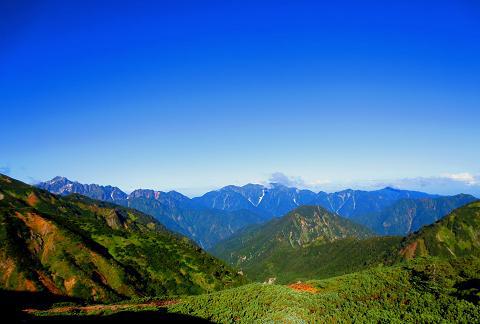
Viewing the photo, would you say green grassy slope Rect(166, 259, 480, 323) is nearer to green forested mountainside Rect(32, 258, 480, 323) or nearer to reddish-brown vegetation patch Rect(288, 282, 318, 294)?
green forested mountainside Rect(32, 258, 480, 323)

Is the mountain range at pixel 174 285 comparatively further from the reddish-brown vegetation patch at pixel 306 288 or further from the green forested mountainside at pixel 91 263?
the green forested mountainside at pixel 91 263

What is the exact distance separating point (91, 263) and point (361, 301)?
12249 cm

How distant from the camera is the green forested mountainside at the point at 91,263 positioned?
129 m

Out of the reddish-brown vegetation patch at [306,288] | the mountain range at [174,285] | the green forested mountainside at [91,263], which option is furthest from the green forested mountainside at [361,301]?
the green forested mountainside at [91,263]

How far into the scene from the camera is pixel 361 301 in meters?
49.8

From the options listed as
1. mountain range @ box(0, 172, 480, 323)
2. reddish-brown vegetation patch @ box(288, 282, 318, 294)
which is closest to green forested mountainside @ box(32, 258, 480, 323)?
reddish-brown vegetation patch @ box(288, 282, 318, 294)

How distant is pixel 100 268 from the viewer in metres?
144

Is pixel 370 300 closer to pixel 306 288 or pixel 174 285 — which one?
pixel 306 288

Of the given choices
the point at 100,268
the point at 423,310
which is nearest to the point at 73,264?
the point at 100,268

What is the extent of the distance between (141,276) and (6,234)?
55.9 m

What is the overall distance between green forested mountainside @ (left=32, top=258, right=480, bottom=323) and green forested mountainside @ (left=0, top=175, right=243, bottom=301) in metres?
80.3

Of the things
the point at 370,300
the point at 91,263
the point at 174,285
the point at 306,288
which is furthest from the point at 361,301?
the point at 91,263

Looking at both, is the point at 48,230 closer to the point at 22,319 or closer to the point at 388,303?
the point at 22,319

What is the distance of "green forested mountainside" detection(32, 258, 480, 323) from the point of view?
4281 cm
